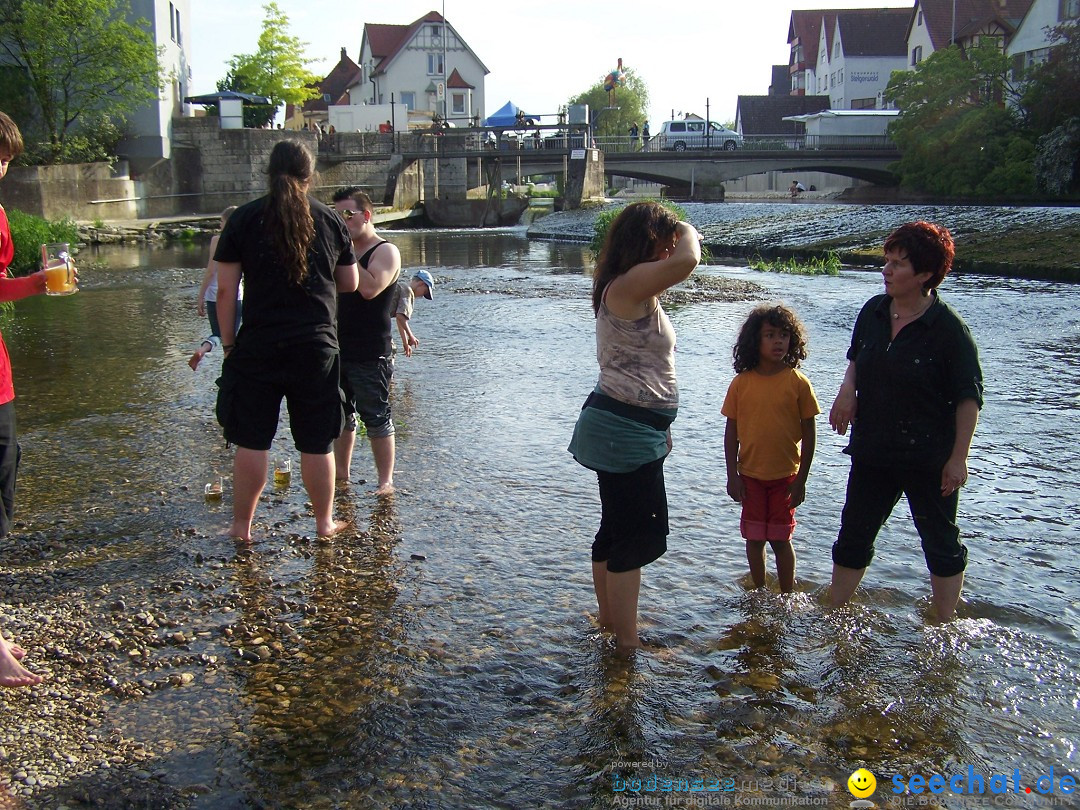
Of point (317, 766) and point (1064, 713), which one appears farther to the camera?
point (1064, 713)

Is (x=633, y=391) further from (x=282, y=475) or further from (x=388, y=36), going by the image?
(x=388, y=36)

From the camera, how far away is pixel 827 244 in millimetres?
26062

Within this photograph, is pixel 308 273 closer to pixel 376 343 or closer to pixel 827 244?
pixel 376 343

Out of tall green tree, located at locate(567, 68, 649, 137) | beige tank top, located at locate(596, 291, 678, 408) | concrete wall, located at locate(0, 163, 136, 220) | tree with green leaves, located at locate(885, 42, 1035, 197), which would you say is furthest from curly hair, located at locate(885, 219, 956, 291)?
tall green tree, located at locate(567, 68, 649, 137)

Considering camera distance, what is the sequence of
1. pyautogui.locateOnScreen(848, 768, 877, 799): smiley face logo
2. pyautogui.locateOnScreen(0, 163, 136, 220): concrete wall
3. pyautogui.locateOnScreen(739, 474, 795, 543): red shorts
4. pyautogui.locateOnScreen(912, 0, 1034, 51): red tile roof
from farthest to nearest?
pyautogui.locateOnScreen(912, 0, 1034, 51): red tile roof, pyautogui.locateOnScreen(0, 163, 136, 220): concrete wall, pyautogui.locateOnScreen(739, 474, 795, 543): red shorts, pyautogui.locateOnScreen(848, 768, 877, 799): smiley face logo

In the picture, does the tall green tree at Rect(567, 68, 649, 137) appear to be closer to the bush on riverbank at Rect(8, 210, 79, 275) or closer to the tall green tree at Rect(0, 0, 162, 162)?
the tall green tree at Rect(0, 0, 162, 162)

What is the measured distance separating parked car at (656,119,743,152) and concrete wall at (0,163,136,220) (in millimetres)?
33839

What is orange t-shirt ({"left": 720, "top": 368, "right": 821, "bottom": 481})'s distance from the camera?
4.61 metres

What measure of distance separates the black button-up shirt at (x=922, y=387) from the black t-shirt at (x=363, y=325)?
2891 millimetres

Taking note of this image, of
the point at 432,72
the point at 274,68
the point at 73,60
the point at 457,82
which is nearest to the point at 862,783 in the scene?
the point at 73,60

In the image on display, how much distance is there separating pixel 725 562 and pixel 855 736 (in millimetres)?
1696

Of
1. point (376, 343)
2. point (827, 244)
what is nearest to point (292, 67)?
point (827, 244)

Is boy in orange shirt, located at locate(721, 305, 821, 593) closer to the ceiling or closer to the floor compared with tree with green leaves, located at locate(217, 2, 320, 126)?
closer to the floor

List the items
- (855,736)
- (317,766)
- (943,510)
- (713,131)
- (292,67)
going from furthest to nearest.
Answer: (713,131)
(292,67)
(943,510)
(855,736)
(317,766)
